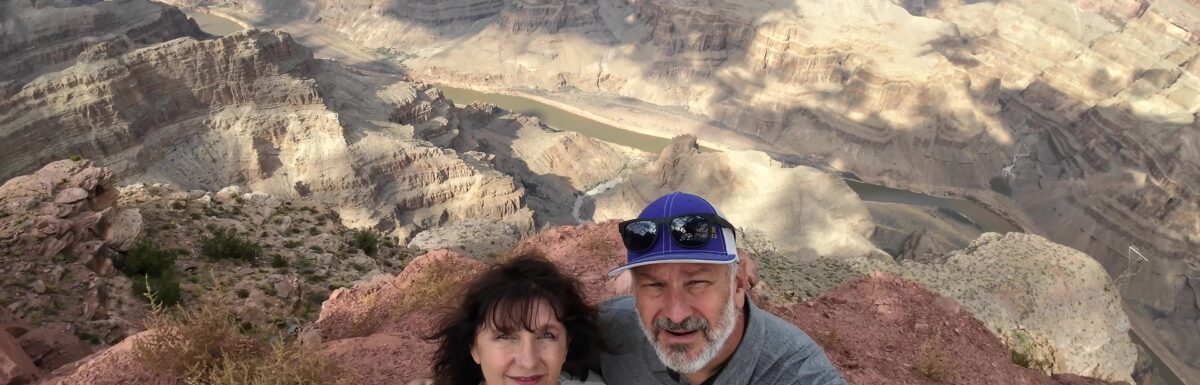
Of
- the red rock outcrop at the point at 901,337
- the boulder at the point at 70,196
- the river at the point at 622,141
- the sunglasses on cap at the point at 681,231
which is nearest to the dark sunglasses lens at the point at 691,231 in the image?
the sunglasses on cap at the point at 681,231

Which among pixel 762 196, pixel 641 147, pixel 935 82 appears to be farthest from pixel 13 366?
pixel 935 82

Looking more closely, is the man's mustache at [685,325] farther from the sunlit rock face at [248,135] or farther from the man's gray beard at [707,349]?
the sunlit rock face at [248,135]

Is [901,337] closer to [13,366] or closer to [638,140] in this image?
[13,366]

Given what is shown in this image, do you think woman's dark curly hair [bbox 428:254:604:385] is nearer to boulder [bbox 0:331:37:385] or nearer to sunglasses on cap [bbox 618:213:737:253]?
sunglasses on cap [bbox 618:213:737:253]

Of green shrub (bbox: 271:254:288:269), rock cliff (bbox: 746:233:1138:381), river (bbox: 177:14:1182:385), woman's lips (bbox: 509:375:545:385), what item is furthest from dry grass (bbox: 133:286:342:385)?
river (bbox: 177:14:1182:385)

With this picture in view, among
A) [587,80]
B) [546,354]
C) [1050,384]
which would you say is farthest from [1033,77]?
[546,354]
